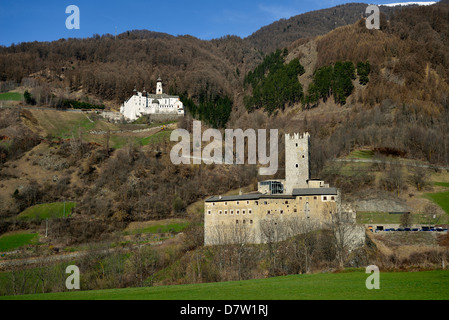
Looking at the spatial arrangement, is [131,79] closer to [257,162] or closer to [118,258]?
[257,162]

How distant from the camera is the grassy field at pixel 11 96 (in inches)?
5445

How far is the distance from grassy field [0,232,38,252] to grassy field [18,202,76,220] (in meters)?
5.69

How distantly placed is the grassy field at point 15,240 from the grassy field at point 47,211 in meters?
5.69

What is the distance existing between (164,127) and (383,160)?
204 feet

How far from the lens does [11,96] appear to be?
5600 inches

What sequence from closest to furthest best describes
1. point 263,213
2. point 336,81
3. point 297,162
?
1. point 263,213
2. point 297,162
3. point 336,81

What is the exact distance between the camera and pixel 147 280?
5153cm

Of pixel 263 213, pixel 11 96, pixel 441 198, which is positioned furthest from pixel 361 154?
pixel 11 96

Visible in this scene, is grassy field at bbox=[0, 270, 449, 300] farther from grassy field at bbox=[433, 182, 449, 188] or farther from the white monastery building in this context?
the white monastery building

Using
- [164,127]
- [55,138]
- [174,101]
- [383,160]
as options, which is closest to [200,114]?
[174,101]

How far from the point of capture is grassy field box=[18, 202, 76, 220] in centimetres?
8088

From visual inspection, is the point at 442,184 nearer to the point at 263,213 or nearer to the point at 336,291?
the point at 263,213

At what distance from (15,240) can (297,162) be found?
166 feet
